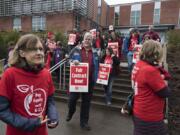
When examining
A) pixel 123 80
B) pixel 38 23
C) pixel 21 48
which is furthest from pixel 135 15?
pixel 21 48

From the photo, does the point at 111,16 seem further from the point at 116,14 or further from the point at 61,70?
the point at 61,70

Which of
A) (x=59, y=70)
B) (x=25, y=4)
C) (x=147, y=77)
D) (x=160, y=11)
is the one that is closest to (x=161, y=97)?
(x=147, y=77)

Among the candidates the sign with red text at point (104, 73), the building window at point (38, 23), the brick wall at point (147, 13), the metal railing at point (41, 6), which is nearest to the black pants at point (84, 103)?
the sign with red text at point (104, 73)

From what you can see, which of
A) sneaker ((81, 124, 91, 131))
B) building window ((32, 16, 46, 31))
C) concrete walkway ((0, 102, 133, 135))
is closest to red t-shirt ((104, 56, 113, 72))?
concrete walkway ((0, 102, 133, 135))

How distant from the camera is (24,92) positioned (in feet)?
7.65

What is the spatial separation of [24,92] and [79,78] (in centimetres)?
377

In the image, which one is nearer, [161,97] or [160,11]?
[161,97]

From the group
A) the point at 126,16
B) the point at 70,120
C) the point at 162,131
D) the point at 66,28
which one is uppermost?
the point at 126,16

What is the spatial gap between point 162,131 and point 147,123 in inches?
8.9

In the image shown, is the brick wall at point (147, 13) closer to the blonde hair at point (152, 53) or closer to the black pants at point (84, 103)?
the black pants at point (84, 103)

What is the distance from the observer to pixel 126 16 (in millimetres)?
43219

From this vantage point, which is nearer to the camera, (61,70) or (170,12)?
(61,70)

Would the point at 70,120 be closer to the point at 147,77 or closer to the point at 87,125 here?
the point at 87,125

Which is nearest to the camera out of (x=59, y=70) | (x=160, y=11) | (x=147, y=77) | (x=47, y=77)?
(x=47, y=77)
